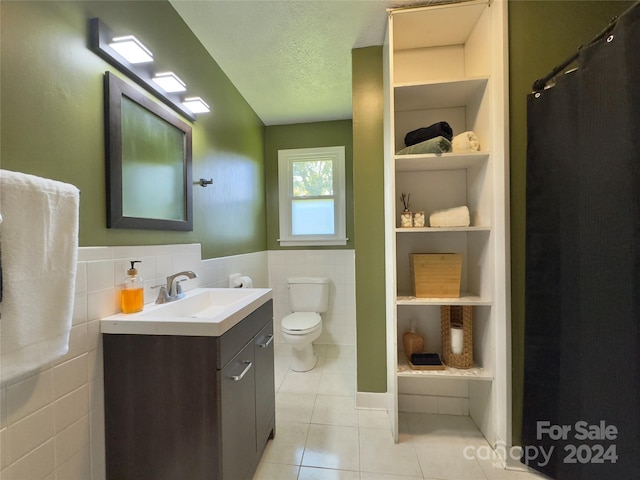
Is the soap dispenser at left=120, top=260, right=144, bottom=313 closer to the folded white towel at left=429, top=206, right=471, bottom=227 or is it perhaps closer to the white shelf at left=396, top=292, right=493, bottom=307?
the white shelf at left=396, top=292, right=493, bottom=307

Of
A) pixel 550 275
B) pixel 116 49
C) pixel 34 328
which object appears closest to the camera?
pixel 34 328

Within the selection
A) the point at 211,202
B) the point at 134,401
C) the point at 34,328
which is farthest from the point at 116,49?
the point at 134,401

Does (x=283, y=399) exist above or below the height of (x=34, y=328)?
below

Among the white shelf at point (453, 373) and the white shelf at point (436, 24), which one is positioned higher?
the white shelf at point (436, 24)

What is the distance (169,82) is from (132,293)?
1040 mm

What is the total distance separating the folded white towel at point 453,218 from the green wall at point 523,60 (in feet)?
0.69

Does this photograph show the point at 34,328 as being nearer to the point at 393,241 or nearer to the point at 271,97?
the point at 393,241

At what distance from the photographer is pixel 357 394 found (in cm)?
180

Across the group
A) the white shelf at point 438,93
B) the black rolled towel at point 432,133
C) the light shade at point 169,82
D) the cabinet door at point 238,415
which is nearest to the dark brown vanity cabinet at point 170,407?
the cabinet door at point 238,415

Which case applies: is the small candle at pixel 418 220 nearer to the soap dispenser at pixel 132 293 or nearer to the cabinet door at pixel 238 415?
the cabinet door at pixel 238 415

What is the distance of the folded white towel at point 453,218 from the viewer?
56.7 inches

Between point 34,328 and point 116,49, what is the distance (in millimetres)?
1074

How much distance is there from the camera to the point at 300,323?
2199mm

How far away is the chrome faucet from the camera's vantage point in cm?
124
